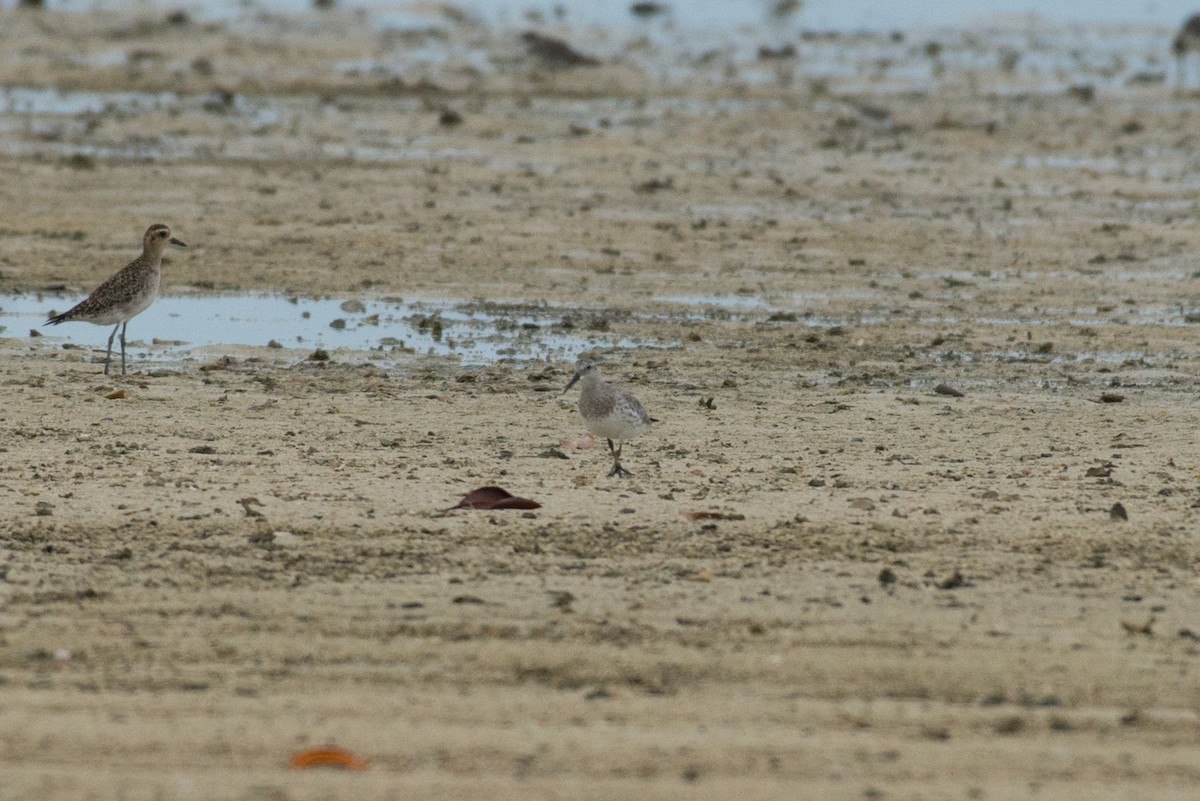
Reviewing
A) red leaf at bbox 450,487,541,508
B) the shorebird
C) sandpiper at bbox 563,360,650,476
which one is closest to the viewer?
red leaf at bbox 450,487,541,508

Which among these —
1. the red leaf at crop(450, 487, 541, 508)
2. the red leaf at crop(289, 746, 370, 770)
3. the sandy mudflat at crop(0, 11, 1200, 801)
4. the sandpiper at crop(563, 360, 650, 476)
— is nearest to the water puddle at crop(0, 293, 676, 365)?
the sandy mudflat at crop(0, 11, 1200, 801)

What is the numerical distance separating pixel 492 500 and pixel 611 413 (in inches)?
40.1

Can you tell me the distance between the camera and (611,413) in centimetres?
986

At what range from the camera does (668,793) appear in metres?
5.63

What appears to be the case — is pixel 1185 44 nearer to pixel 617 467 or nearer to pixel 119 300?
pixel 119 300

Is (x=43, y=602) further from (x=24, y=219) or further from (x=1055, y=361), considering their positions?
(x=24, y=219)

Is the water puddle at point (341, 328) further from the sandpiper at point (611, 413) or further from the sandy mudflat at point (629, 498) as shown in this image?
the sandpiper at point (611, 413)

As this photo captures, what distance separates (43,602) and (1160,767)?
3.93 meters

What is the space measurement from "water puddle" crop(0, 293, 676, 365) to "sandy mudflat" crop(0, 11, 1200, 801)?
23 cm

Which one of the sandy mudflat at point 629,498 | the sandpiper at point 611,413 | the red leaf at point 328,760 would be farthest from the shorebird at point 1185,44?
the red leaf at point 328,760

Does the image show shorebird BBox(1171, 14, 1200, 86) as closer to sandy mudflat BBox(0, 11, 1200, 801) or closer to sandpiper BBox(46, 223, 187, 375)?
sandy mudflat BBox(0, 11, 1200, 801)

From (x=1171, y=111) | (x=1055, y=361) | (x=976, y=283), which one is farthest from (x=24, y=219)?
(x=1171, y=111)

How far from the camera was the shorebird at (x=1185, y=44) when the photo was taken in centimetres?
3819

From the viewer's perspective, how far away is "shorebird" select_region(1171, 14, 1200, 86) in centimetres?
3819
